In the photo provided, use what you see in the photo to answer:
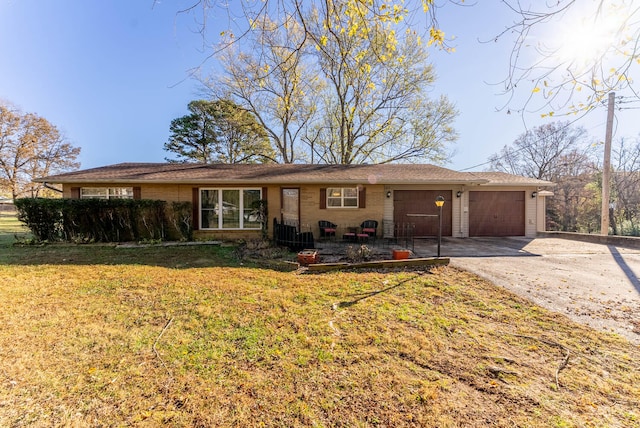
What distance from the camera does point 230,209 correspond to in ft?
32.1

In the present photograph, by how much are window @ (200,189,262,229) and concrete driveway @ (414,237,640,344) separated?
5.93m

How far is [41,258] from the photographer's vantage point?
261 inches

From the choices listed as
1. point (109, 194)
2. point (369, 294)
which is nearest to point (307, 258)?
point (369, 294)

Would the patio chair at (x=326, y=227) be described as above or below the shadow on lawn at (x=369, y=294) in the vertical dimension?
above

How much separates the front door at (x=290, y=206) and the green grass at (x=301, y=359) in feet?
18.2

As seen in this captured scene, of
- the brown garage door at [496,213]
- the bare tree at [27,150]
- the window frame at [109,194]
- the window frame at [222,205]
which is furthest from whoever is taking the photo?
the bare tree at [27,150]

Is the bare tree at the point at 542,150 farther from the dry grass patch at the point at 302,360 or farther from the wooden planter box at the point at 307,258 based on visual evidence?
the dry grass patch at the point at 302,360

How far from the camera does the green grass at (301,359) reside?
74.7 inches

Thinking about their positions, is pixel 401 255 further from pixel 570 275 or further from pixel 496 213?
pixel 496 213

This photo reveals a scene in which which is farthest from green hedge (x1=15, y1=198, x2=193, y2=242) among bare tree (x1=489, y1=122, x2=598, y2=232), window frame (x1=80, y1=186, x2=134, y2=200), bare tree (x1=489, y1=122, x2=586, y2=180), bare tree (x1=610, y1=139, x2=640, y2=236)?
bare tree (x1=489, y1=122, x2=586, y2=180)

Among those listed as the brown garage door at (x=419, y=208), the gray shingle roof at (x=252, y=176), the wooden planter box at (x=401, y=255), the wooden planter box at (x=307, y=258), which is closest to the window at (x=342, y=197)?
the gray shingle roof at (x=252, y=176)

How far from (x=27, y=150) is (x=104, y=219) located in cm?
2499

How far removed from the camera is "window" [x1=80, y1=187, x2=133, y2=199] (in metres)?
9.34

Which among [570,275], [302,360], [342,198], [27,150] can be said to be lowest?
[302,360]
